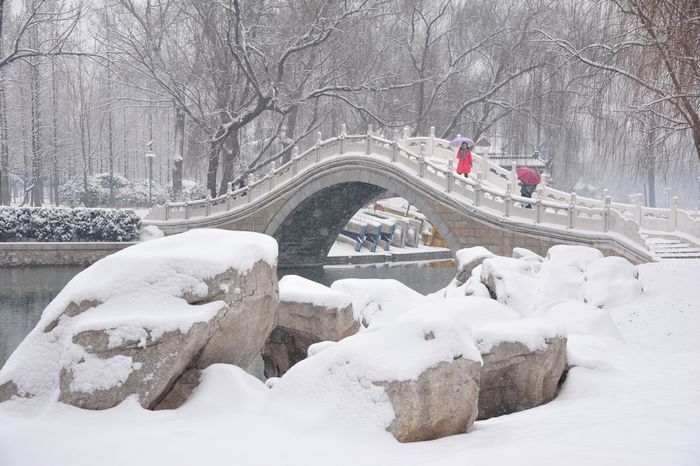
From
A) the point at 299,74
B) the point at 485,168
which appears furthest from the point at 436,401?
the point at 299,74

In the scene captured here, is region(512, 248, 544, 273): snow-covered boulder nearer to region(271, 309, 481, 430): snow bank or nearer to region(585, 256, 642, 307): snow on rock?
region(585, 256, 642, 307): snow on rock

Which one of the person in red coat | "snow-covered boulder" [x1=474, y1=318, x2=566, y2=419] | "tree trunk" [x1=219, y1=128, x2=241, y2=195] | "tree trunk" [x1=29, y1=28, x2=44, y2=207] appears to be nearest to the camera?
"snow-covered boulder" [x1=474, y1=318, x2=566, y2=419]

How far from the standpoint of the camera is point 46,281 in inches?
746

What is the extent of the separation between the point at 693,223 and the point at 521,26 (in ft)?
A: 46.6

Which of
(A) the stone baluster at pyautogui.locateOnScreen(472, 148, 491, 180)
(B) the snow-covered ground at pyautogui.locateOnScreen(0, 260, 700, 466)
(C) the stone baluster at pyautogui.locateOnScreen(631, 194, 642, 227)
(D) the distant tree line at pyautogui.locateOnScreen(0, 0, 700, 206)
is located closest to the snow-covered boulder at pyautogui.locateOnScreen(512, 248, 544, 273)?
(D) the distant tree line at pyautogui.locateOnScreen(0, 0, 700, 206)

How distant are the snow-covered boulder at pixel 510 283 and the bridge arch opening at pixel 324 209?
8238 millimetres

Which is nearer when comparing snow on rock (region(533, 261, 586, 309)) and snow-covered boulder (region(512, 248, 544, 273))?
snow on rock (region(533, 261, 586, 309))

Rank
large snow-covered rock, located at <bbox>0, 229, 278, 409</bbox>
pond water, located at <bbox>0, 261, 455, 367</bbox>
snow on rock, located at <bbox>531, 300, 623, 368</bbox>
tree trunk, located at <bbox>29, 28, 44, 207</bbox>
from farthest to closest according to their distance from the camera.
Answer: tree trunk, located at <bbox>29, 28, 44, 207</bbox>
pond water, located at <bbox>0, 261, 455, 367</bbox>
snow on rock, located at <bbox>531, 300, 623, 368</bbox>
large snow-covered rock, located at <bbox>0, 229, 278, 409</bbox>

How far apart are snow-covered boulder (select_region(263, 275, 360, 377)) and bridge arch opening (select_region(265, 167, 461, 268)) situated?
9.96m

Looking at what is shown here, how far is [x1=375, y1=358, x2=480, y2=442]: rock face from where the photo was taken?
4566 mm

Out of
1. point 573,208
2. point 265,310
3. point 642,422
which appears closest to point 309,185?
point 573,208

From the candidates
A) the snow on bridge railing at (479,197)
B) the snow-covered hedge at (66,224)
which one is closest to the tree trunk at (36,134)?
the snow on bridge railing at (479,197)

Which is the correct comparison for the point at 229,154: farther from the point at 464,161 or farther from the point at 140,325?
the point at 140,325

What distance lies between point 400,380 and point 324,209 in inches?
772
